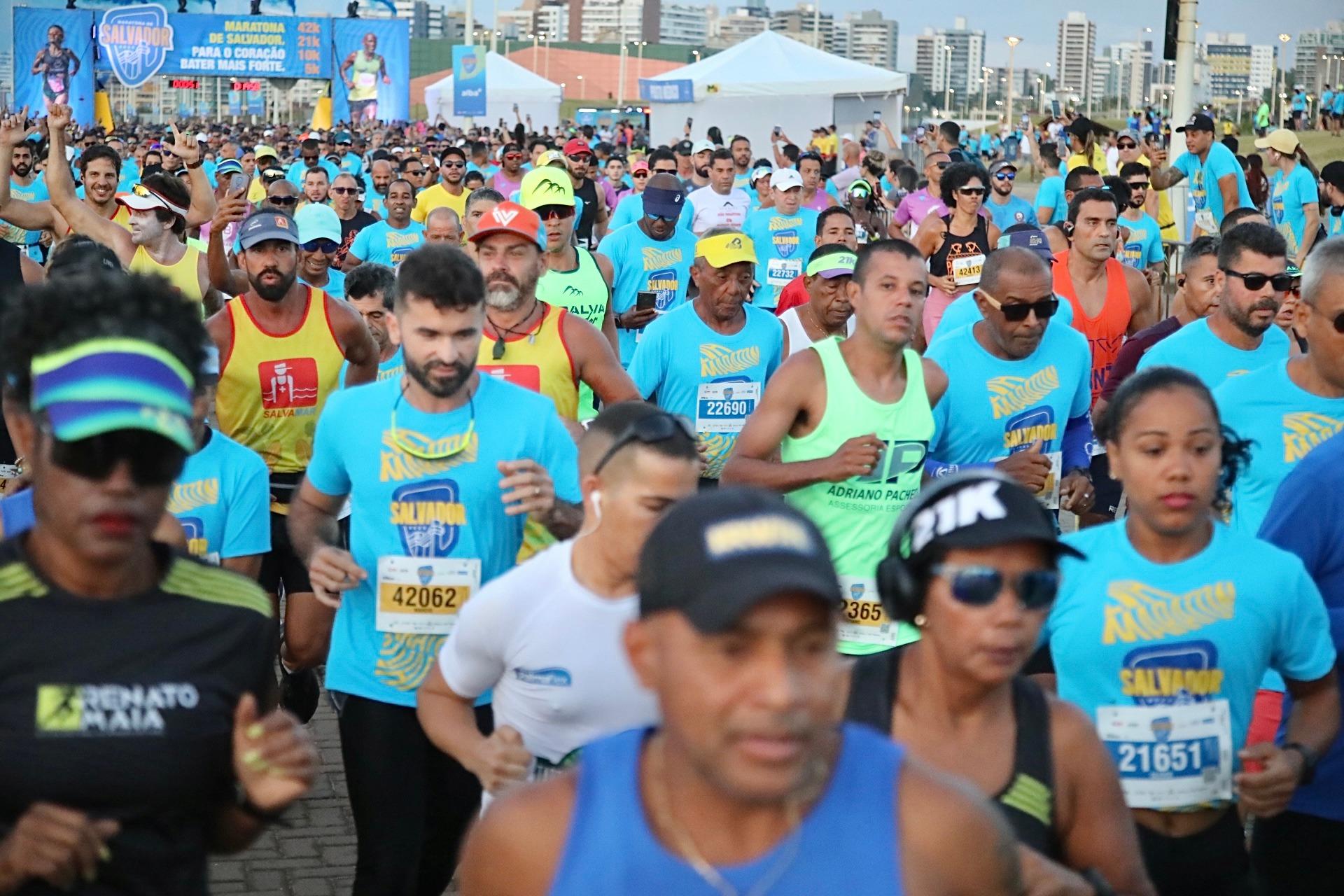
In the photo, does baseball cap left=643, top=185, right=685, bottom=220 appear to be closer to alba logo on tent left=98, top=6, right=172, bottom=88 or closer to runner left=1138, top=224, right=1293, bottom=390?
runner left=1138, top=224, right=1293, bottom=390

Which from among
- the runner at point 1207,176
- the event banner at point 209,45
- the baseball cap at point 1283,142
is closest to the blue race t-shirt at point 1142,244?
the runner at point 1207,176

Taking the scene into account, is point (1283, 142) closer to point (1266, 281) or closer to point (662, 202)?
point (662, 202)

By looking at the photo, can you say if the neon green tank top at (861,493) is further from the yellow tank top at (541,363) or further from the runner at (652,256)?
the runner at (652,256)

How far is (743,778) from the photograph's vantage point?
207 cm

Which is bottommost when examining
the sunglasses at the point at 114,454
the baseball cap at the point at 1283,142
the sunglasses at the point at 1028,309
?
the sunglasses at the point at 1028,309

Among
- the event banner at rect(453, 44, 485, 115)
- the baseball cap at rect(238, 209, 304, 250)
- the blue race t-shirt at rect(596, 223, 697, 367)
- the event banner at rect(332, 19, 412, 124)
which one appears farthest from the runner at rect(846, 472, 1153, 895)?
the event banner at rect(332, 19, 412, 124)

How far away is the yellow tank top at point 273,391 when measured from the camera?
23.9 feet

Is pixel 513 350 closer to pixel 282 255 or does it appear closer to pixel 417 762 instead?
pixel 282 255

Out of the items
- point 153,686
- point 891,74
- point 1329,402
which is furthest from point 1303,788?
point 891,74

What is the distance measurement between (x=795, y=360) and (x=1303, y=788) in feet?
7.38

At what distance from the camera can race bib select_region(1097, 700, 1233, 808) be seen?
12.7 ft

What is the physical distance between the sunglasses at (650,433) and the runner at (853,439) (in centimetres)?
168

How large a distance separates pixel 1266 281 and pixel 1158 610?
10.5 feet

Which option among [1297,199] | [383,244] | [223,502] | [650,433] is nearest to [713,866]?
[650,433]
